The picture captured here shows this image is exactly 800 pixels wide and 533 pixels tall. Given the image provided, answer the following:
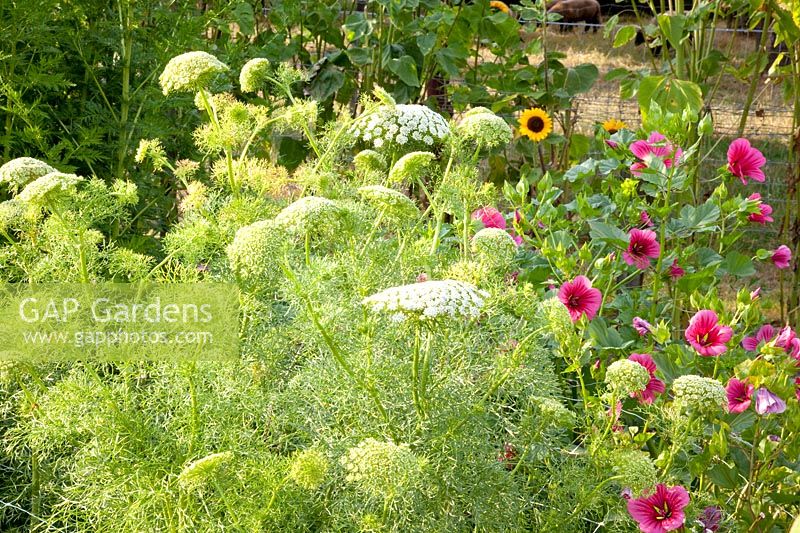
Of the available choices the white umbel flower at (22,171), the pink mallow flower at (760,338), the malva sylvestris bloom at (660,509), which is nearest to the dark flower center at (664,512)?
the malva sylvestris bloom at (660,509)

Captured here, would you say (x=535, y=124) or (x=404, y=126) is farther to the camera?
(x=535, y=124)

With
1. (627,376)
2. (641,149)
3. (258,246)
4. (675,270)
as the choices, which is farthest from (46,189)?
(675,270)

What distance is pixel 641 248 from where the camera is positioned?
1.96m

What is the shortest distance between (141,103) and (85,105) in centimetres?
14

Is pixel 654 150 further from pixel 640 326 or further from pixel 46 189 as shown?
pixel 46 189

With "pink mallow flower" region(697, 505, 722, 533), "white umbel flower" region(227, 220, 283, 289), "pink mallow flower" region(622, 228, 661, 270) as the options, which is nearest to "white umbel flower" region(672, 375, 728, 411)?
"pink mallow flower" region(697, 505, 722, 533)

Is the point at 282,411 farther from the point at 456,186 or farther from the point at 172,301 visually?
the point at 456,186

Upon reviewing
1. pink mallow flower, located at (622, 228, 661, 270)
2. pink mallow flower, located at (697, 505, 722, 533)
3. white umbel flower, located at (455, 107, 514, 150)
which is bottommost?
pink mallow flower, located at (697, 505, 722, 533)

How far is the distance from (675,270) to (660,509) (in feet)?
2.40

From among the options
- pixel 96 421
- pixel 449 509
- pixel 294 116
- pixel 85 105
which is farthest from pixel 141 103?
pixel 449 509

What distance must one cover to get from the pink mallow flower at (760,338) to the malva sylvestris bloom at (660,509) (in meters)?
0.56

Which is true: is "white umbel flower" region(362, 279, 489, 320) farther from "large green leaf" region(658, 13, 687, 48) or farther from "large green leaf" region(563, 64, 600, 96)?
"large green leaf" region(563, 64, 600, 96)

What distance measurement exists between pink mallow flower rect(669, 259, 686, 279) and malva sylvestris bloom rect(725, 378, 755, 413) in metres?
0.47

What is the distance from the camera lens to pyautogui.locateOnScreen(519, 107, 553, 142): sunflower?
10.7 feet
